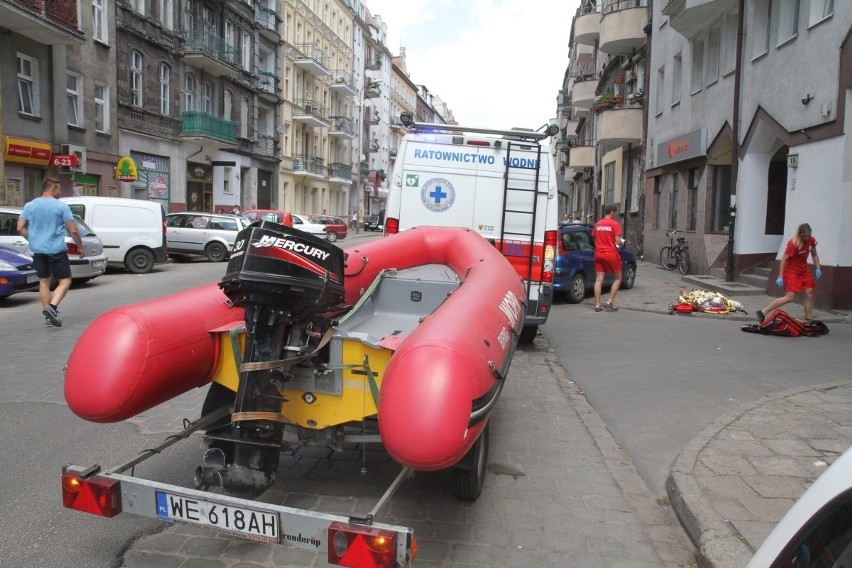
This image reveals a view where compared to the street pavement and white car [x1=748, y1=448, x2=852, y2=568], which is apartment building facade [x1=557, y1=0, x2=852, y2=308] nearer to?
the street pavement

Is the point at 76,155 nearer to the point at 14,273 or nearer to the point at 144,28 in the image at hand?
the point at 144,28

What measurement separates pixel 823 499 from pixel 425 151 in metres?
7.18

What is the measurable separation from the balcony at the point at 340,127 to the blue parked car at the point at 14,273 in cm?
4548

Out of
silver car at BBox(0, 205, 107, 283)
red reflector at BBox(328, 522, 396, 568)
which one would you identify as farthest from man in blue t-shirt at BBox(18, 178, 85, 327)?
red reflector at BBox(328, 522, 396, 568)

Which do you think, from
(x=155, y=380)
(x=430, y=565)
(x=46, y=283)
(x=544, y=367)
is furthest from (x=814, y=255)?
(x=46, y=283)

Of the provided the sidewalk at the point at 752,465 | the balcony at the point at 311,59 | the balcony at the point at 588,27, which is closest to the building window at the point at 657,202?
the balcony at the point at 588,27

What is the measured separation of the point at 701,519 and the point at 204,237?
20.4 m

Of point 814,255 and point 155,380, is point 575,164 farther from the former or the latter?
point 155,380

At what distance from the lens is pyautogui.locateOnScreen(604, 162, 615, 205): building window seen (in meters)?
31.4

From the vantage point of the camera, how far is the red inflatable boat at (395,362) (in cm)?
261

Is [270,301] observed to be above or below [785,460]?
above

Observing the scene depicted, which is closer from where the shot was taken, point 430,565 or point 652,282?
→ point 430,565

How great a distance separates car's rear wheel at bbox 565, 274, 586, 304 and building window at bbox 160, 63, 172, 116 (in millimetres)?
22631

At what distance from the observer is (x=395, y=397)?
105 inches
